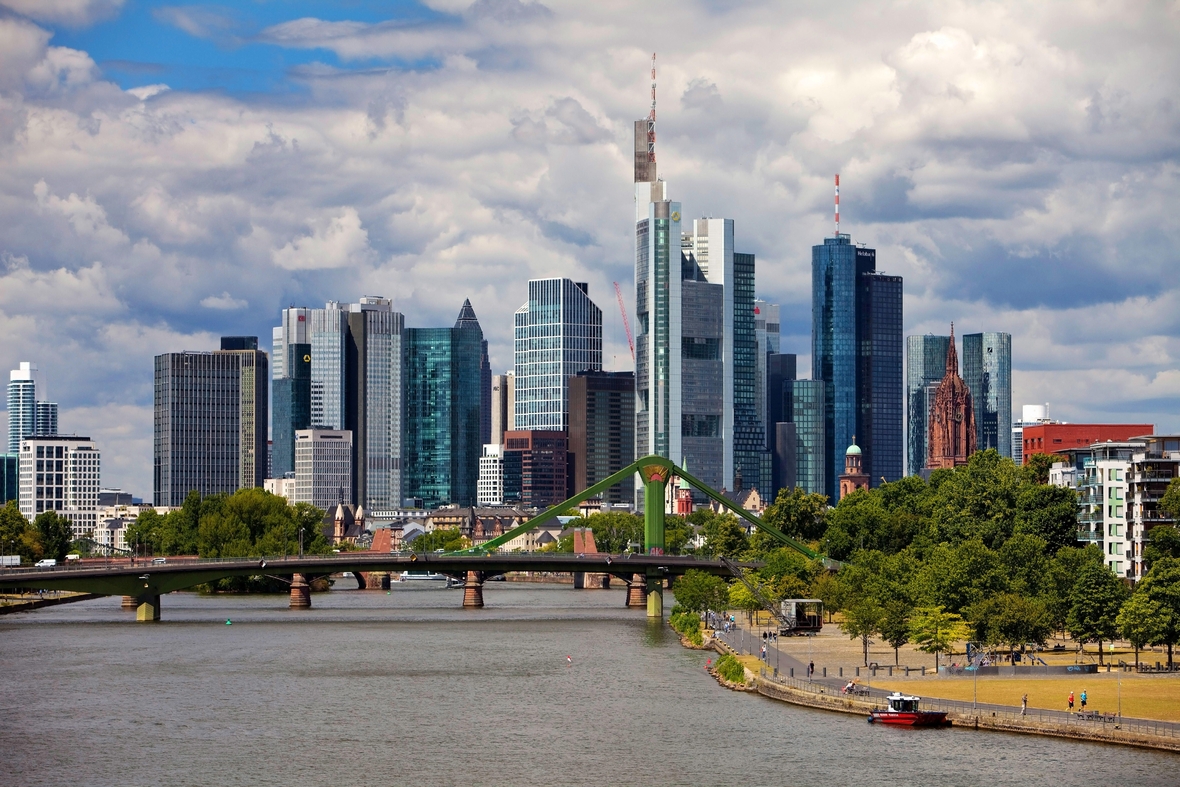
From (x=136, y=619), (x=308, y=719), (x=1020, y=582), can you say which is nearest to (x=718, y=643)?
(x=1020, y=582)

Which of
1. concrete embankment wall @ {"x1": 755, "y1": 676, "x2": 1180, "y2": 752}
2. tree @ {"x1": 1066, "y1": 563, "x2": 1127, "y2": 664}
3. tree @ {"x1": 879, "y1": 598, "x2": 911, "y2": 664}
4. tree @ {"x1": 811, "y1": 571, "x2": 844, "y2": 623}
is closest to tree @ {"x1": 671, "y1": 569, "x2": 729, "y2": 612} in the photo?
tree @ {"x1": 811, "y1": 571, "x2": 844, "y2": 623}

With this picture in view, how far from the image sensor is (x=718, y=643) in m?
128

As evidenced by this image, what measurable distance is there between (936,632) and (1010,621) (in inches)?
177

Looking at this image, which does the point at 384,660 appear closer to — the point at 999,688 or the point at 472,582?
the point at 999,688

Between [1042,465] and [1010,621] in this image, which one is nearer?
[1010,621]

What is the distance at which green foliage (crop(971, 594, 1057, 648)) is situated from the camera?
106062 mm

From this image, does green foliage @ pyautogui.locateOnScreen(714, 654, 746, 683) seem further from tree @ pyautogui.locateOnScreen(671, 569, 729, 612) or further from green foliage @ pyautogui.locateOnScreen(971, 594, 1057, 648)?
tree @ pyautogui.locateOnScreen(671, 569, 729, 612)

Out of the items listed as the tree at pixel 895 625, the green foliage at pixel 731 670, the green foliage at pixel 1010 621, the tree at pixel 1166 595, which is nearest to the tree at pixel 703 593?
the tree at pixel 895 625

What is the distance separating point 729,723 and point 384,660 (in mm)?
37911

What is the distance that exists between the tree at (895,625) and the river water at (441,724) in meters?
11.9

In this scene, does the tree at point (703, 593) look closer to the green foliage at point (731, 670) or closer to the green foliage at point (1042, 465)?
the green foliage at point (1042, 465)

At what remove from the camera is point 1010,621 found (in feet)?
348

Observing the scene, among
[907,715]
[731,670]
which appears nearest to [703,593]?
[731,670]

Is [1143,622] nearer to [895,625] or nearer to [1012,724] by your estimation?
[895,625]
